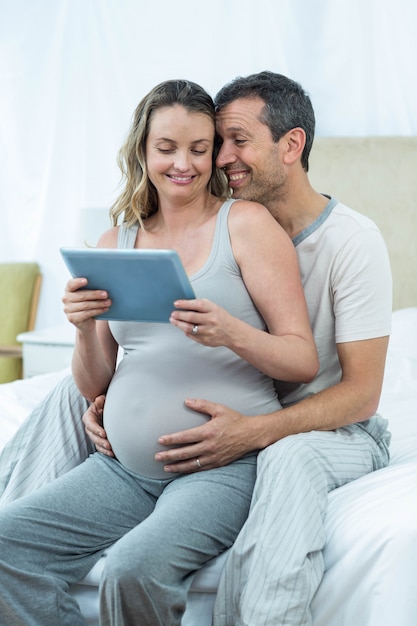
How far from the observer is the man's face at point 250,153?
1.54 metres

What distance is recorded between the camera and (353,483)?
136 centimetres

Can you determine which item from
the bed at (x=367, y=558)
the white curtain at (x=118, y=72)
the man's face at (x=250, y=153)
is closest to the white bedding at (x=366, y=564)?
the bed at (x=367, y=558)

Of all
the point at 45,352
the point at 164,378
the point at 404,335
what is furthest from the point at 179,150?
the point at 45,352

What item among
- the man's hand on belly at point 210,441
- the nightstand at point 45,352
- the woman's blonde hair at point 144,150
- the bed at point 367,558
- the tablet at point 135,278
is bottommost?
the nightstand at point 45,352

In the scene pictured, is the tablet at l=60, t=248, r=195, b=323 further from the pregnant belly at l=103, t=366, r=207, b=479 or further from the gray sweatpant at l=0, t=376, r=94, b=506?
the gray sweatpant at l=0, t=376, r=94, b=506

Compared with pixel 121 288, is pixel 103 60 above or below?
above

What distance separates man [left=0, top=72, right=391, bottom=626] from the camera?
1152mm

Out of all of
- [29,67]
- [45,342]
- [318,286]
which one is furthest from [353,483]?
[29,67]

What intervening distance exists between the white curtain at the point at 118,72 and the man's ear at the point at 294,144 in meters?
1.41

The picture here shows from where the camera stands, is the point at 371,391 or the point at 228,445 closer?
the point at 228,445

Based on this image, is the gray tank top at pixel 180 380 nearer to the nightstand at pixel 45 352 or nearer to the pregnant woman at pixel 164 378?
the pregnant woman at pixel 164 378

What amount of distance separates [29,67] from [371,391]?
2.47 meters

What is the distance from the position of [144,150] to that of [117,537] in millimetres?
684

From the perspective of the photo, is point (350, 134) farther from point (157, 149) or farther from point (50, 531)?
point (50, 531)
